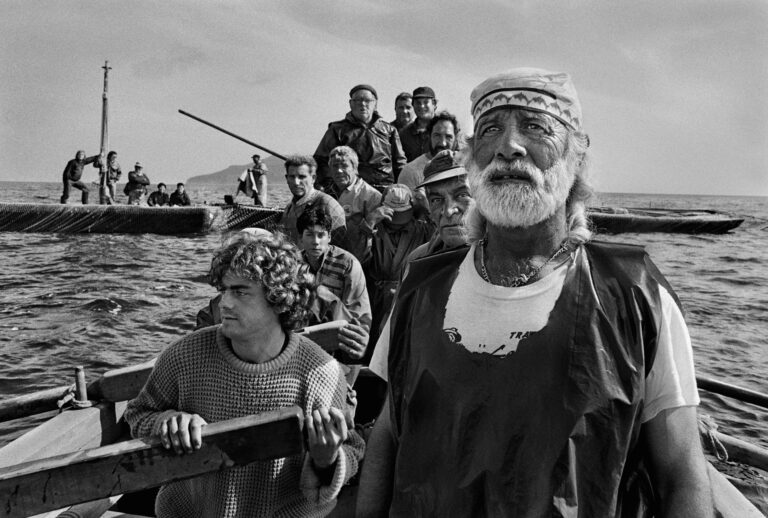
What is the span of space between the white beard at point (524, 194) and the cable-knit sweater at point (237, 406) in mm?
1102

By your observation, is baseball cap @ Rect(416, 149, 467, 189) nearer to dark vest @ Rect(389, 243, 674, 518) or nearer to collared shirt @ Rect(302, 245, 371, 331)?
collared shirt @ Rect(302, 245, 371, 331)

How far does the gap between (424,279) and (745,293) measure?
19.6 m

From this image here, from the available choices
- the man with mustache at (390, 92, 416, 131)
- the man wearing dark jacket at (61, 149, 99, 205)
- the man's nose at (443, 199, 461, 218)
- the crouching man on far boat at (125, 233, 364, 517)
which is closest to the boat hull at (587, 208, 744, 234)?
the man wearing dark jacket at (61, 149, 99, 205)

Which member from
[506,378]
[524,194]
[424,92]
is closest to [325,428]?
[506,378]

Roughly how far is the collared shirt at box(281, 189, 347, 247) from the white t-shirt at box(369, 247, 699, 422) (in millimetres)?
3055

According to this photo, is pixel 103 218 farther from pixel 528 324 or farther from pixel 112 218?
pixel 528 324

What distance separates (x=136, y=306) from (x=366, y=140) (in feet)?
28.2

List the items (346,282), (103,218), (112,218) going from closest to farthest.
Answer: (346,282) → (103,218) → (112,218)

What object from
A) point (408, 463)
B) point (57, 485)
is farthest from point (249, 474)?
point (408, 463)

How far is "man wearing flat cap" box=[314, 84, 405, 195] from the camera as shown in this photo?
8.34 m

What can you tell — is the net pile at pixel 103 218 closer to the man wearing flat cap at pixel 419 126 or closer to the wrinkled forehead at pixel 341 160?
the man wearing flat cap at pixel 419 126

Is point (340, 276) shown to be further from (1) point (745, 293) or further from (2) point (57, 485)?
(1) point (745, 293)

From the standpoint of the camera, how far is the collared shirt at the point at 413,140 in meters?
9.36

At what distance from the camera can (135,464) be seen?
6.57 feet
